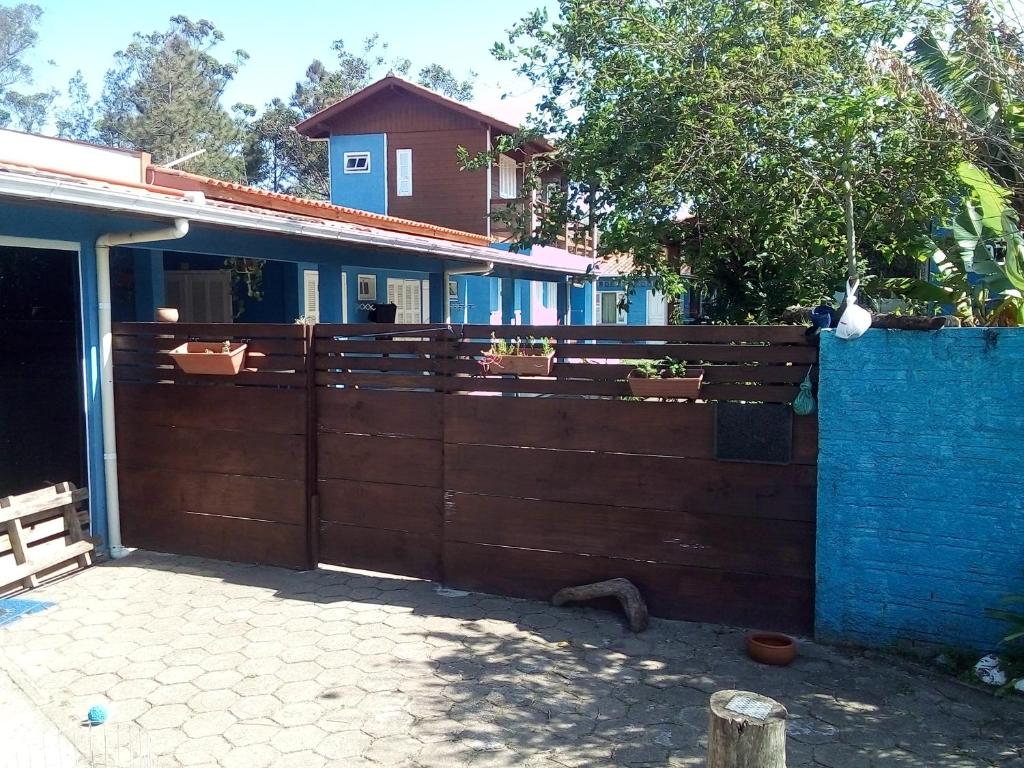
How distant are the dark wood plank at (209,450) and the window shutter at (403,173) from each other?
15207 millimetres

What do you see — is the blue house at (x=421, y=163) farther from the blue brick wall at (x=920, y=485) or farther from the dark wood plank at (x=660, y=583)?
the blue brick wall at (x=920, y=485)

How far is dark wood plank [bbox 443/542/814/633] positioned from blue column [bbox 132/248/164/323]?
13.6 feet

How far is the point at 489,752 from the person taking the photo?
12.1 ft

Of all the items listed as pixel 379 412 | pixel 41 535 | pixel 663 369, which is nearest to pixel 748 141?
pixel 663 369

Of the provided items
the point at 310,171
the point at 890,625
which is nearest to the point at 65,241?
the point at 890,625

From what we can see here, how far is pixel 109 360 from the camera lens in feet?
21.4

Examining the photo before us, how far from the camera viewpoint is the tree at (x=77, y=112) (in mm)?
45906

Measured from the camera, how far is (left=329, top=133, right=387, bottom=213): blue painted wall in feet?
69.9

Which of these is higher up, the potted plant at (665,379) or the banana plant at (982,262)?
the banana plant at (982,262)

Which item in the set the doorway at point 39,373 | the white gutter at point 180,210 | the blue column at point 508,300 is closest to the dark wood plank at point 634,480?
the white gutter at point 180,210

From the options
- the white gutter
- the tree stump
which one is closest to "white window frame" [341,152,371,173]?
Answer: the white gutter

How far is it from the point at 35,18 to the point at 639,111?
50.8 meters

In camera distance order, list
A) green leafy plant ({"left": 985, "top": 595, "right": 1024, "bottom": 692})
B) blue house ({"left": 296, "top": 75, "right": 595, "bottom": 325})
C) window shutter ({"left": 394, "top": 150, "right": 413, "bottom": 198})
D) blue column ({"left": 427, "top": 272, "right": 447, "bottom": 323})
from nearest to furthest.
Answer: green leafy plant ({"left": 985, "top": 595, "right": 1024, "bottom": 692}) → blue column ({"left": 427, "top": 272, "right": 447, "bottom": 323}) → blue house ({"left": 296, "top": 75, "right": 595, "bottom": 325}) → window shutter ({"left": 394, "top": 150, "right": 413, "bottom": 198})

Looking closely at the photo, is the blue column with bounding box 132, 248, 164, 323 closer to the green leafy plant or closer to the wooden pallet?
the wooden pallet
